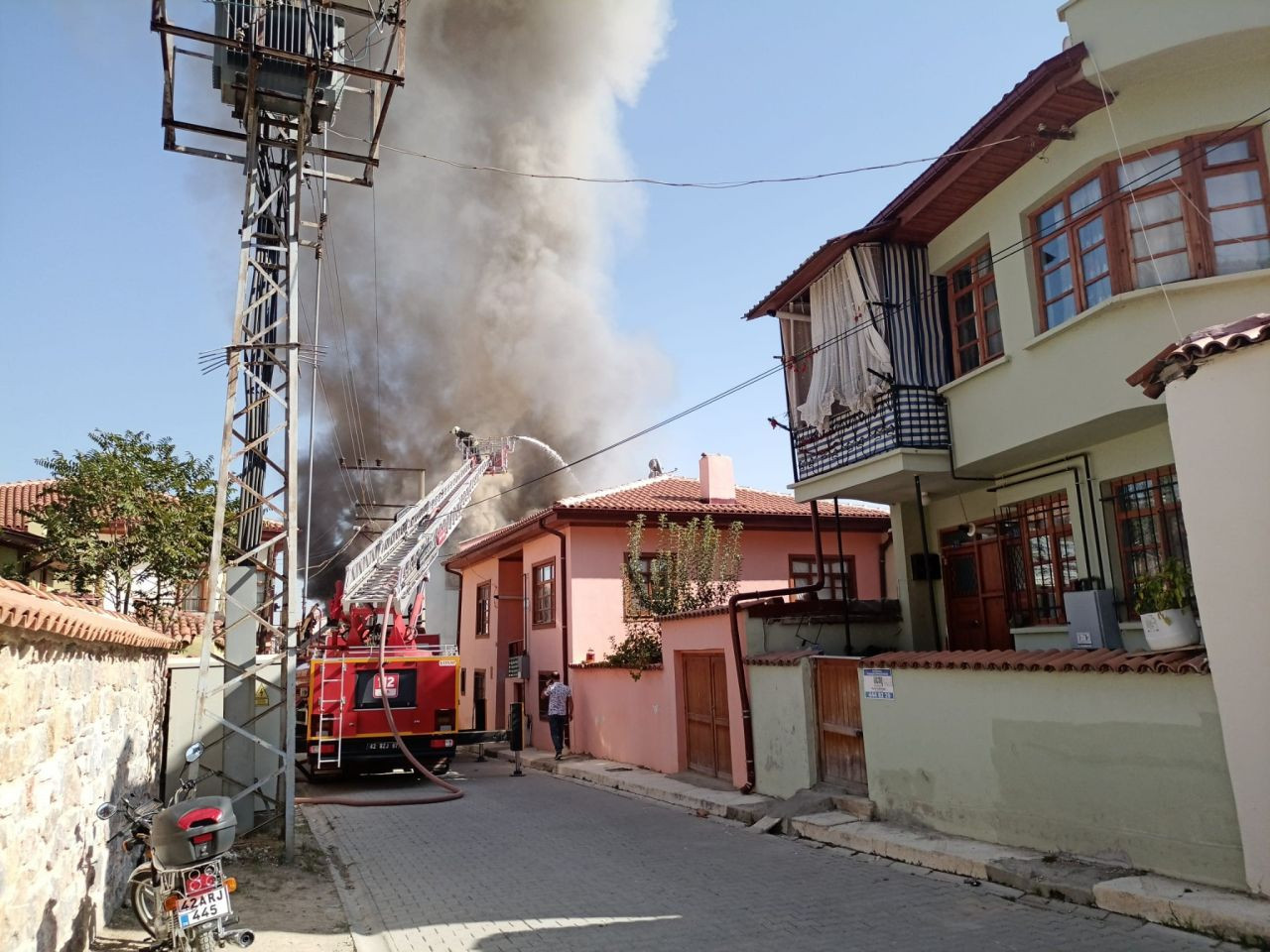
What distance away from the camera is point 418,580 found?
65.0 feet

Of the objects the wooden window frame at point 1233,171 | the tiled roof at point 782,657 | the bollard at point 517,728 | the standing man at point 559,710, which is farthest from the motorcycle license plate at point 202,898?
the bollard at point 517,728

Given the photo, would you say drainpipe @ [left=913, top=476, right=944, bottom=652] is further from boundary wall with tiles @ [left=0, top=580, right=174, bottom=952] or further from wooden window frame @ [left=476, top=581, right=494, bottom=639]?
wooden window frame @ [left=476, top=581, right=494, bottom=639]

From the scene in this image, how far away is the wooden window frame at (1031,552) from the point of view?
439 inches

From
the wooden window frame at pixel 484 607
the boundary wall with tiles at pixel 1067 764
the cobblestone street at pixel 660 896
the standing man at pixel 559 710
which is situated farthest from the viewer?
the wooden window frame at pixel 484 607

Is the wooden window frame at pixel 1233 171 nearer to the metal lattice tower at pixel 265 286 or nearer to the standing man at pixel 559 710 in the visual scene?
the metal lattice tower at pixel 265 286

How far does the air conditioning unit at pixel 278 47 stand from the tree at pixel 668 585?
33.0 feet

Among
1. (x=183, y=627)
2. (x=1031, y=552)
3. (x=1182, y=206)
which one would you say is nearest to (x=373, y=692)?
(x=183, y=627)

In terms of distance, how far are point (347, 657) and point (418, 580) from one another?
383 centimetres

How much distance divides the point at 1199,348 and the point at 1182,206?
3.42 meters

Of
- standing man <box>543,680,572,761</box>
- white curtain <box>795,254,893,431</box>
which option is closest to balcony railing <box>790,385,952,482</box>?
white curtain <box>795,254,893,431</box>

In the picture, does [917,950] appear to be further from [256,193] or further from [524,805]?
[256,193]

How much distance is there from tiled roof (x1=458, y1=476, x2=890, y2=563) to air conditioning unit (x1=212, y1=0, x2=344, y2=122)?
10713 millimetres

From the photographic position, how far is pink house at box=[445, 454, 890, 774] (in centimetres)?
1845

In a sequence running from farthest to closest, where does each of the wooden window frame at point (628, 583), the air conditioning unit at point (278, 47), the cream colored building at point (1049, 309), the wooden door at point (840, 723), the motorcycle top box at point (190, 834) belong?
the wooden window frame at point (628, 583)
the wooden door at point (840, 723)
the air conditioning unit at point (278, 47)
the cream colored building at point (1049, 309)
the motorcycle top box at point (190, 834)
